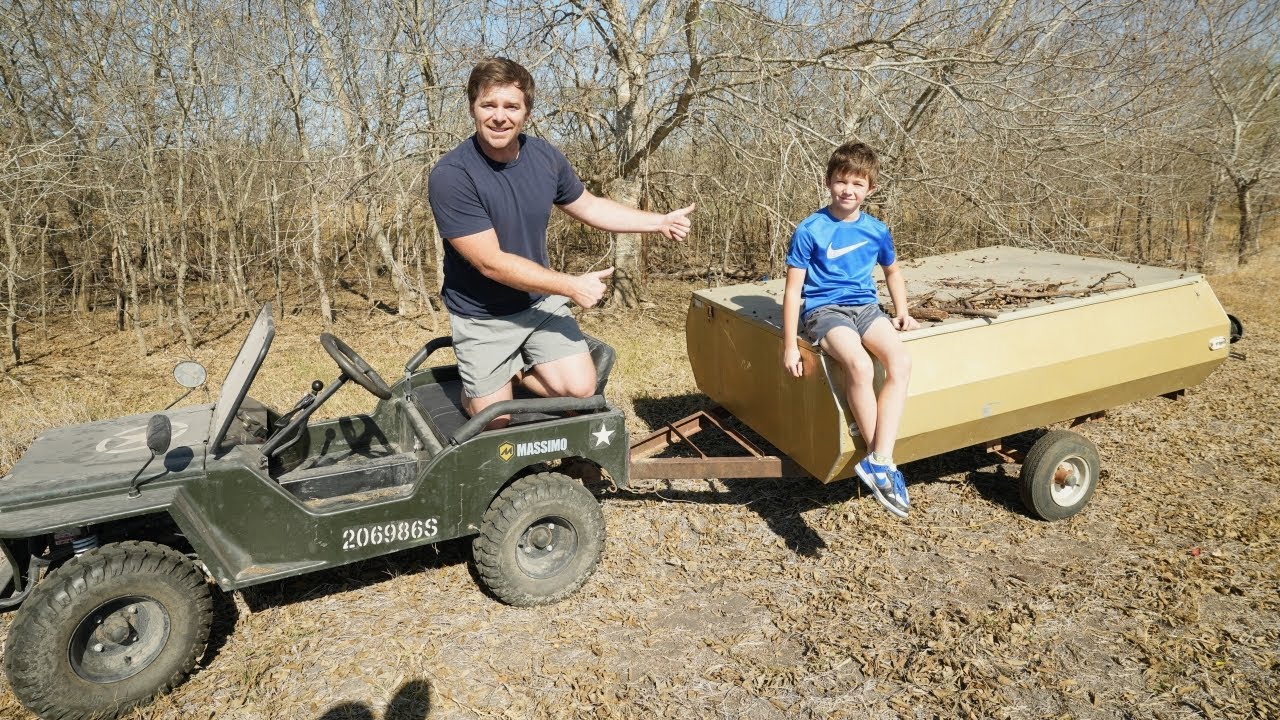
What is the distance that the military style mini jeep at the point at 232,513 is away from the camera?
8.51ft

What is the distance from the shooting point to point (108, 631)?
2.67 meters

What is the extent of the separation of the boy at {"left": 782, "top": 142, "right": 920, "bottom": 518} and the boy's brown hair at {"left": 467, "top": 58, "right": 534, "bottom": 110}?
5.01 feet

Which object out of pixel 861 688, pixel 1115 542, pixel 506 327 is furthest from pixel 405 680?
pixel 1115 542

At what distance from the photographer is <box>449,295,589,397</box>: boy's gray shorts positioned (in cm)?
345

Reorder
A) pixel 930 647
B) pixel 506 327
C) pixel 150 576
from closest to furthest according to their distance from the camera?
pixel 150 576 < pixel 930 647 < pixel 506 327

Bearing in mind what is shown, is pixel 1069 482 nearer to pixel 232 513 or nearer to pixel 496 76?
pixel 496 76

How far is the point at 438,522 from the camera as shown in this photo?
10.5 feet

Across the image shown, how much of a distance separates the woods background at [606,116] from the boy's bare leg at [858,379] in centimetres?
293

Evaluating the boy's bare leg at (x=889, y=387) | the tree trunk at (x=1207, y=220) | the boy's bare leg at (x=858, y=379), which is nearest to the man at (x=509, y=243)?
the boy's bare leg at (x=858, y=379)

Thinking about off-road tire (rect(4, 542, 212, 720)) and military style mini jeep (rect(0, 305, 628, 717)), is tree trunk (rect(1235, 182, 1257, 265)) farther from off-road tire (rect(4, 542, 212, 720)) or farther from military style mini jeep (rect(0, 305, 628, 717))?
off-road tire (rect(4, 542, 212, 720))

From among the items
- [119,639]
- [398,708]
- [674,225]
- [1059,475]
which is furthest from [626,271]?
[119,639]

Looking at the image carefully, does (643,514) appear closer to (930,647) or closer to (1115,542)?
(930,647)

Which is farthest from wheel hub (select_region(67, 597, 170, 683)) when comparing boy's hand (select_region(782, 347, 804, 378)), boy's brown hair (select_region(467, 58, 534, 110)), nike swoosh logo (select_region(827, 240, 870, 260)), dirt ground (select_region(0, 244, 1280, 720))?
nike swoosh logo (select_region(827, 240, 870, 260))

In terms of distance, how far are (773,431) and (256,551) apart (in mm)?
2555
